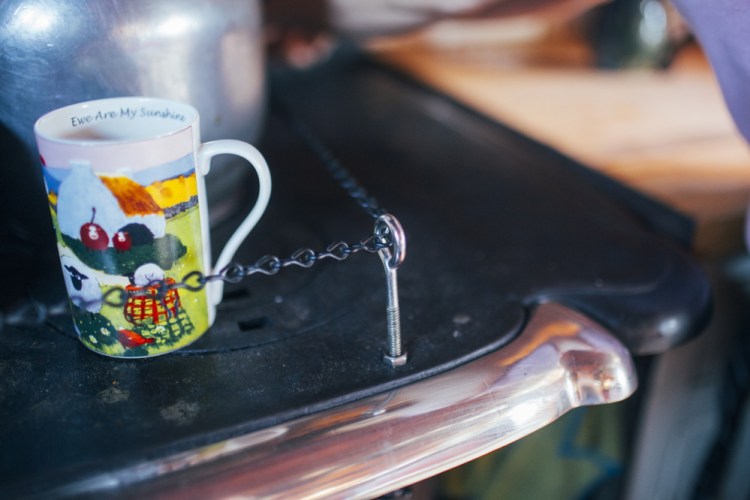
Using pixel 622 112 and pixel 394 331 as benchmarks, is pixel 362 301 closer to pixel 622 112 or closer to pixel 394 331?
pixel 394 331

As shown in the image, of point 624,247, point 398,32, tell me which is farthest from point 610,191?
point 398,32

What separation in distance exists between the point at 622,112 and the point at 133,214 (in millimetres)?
701

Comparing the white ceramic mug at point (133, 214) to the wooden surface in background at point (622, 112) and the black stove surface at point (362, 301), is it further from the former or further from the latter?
the wooden surface in background at point (622, 112)

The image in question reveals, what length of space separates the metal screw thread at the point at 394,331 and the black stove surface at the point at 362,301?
0.01m

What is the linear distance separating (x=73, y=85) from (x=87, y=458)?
0.23 metres

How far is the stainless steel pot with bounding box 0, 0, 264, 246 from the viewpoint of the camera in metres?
0.43

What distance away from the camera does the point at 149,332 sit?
1.32ft

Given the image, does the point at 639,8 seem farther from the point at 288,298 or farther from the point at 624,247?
the point at 288,298

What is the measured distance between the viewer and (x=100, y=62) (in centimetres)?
44

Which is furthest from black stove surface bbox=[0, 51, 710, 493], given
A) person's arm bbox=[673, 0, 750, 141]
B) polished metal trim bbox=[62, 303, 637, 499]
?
person's arm bbox=[673, 0, 750, 141]

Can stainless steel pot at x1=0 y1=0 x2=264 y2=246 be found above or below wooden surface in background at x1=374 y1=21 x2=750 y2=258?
above

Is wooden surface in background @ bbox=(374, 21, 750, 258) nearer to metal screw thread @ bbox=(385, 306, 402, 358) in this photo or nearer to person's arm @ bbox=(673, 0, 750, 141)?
person's arm @ bbox=(673, 0, 750, 141)

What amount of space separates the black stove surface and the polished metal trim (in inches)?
0.4

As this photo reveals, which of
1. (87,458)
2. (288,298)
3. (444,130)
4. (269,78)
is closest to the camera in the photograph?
(87,458)
